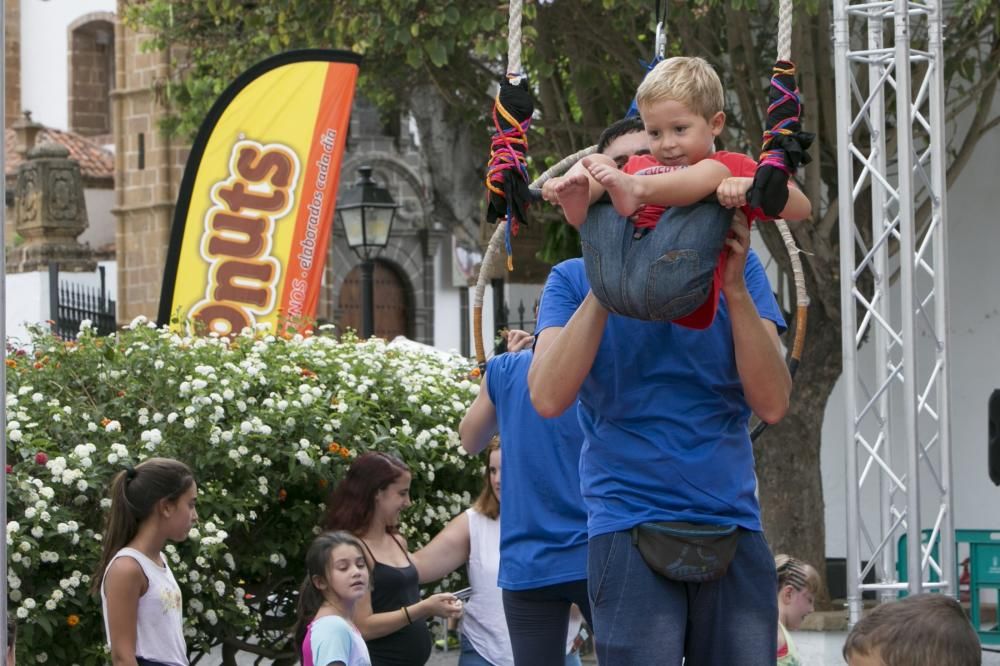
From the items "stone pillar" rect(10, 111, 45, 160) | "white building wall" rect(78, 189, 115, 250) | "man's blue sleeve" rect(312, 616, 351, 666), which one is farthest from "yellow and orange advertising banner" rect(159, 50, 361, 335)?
"stone pillar" rect(10, 111, 45, 160)

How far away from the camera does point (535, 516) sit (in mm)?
4898

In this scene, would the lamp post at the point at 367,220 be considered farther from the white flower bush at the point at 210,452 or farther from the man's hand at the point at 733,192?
the man's hand at the point at 733,192

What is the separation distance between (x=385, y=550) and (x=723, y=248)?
10.5ft

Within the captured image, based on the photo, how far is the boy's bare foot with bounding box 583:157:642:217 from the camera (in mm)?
3107

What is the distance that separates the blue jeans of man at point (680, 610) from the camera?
323cm

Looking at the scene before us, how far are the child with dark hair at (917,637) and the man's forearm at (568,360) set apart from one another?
28.1 inches

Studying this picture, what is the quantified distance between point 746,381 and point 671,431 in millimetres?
172

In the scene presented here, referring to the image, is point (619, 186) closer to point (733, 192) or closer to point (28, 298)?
point (733, 192)

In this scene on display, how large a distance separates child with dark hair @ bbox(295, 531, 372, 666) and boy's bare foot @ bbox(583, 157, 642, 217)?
8.89ft

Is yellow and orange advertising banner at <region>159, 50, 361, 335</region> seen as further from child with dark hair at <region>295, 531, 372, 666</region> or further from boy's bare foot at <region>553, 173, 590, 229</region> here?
boy's bare foot at <region>553, 173, 590, 229</region>

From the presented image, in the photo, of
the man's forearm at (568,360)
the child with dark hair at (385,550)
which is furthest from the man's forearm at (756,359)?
the child with dark hair at (385,550)

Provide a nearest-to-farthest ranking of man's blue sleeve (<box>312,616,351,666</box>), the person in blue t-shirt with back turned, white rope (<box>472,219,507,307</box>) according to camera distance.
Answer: white rope (<box>472,219,507,307</box>)
the person in blue t-shirt with back turned
man's blue sleeve (<box>312,616,351,666</box>)

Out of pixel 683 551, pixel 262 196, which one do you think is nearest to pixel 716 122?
pixel 683 551

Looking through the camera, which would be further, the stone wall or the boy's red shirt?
the stone wall
